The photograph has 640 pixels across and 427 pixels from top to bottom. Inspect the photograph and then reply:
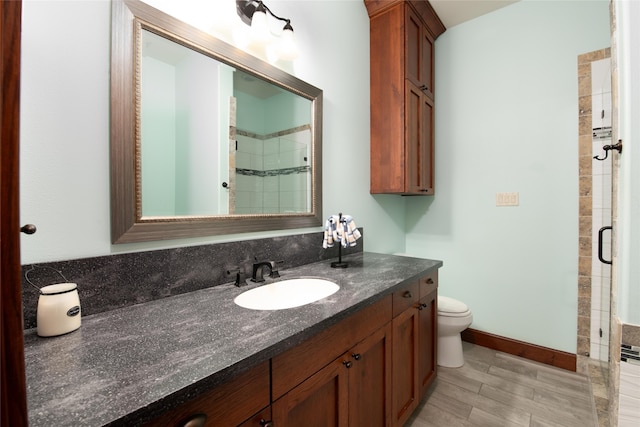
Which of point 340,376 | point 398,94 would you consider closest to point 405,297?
point 340,376

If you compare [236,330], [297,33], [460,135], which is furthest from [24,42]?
[460,135]

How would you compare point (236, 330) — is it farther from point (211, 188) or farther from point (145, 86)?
point (145, 86)

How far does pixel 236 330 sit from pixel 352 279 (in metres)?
0.67

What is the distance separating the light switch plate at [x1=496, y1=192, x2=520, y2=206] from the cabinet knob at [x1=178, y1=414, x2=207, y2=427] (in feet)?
8.17

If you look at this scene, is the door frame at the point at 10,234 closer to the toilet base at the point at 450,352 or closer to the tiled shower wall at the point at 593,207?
the toilet base at the point at 450,352

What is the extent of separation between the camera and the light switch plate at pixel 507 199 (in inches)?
88.5

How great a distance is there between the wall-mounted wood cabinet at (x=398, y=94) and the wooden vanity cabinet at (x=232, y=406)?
1.69 m

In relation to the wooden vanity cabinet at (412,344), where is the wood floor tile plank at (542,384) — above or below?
below

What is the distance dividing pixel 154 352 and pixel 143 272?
1.43ft

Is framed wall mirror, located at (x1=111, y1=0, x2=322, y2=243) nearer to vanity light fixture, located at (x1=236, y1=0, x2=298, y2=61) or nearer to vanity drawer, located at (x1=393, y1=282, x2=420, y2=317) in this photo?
vanity light fixture, located at (x1=236, y1=0, x2=298, y2=61)

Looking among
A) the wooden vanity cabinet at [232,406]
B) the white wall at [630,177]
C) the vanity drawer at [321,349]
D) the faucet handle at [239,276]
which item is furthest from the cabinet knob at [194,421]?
the white wall at [630,177]

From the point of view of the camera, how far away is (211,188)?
126cm

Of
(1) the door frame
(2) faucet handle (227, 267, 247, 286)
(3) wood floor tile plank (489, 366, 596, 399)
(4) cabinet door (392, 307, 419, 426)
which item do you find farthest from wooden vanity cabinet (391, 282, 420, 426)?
(1) the door frame

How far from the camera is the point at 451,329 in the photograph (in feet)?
6.65
